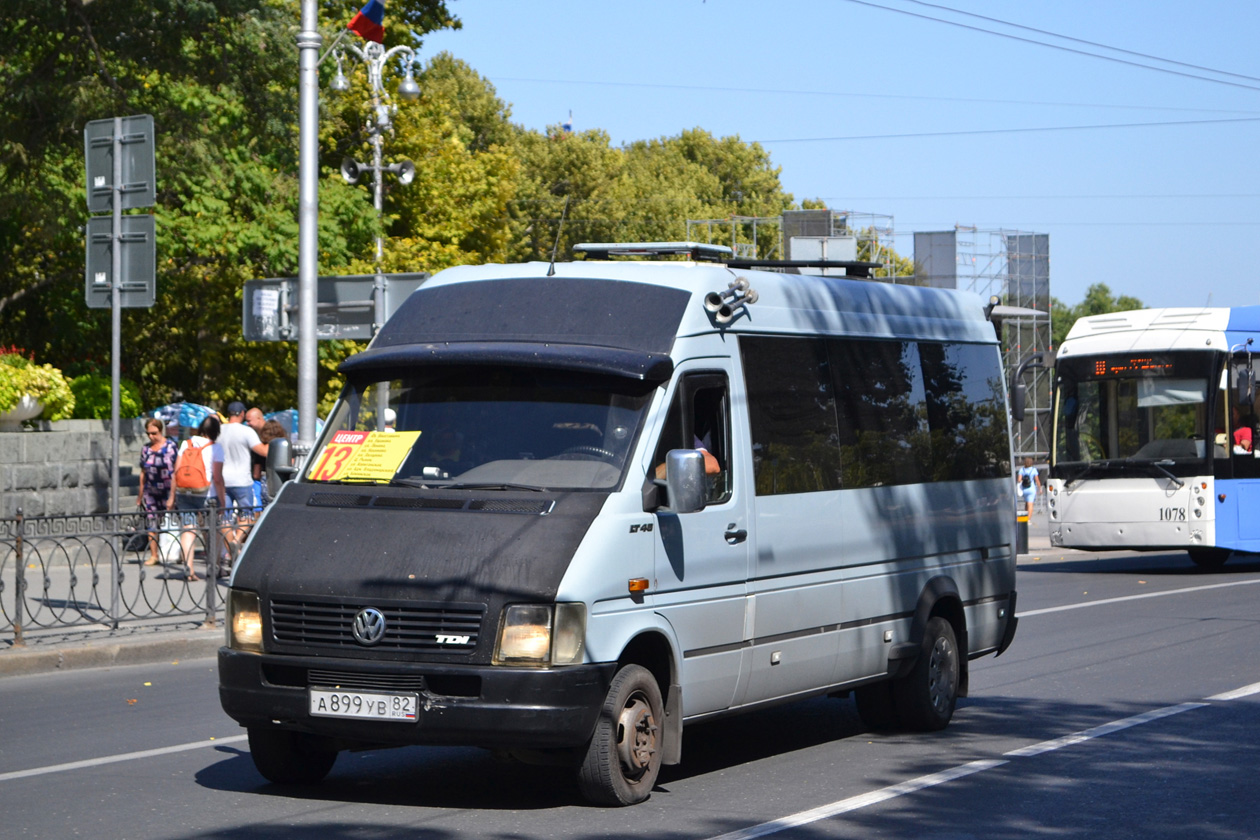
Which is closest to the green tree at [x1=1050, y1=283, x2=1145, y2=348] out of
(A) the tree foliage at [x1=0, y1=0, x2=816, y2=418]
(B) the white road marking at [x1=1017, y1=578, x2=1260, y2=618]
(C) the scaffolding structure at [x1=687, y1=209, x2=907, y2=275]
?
(C) the scaffolding structure at [x1=687, y1=209, x2=907, y2=275]

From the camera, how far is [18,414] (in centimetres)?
1959

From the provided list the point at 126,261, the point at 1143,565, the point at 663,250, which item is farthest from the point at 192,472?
the point at 1143,565

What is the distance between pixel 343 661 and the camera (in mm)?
6746

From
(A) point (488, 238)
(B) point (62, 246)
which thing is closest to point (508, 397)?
(B) point (62, 246)

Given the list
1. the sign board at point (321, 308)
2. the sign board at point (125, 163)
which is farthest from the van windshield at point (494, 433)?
the sign board at point (125, 163)

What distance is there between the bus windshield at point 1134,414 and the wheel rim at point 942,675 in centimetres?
1326

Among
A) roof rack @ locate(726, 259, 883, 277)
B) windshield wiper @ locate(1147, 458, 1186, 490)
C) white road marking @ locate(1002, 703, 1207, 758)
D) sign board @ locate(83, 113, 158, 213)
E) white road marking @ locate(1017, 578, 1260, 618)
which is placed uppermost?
sign board @ locate(83, 113, 158, 213)

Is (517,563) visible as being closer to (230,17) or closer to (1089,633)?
(1089,633)

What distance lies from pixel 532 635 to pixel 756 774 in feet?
6.25

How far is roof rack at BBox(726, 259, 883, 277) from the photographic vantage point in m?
8.85

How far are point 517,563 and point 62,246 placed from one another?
23885 mm

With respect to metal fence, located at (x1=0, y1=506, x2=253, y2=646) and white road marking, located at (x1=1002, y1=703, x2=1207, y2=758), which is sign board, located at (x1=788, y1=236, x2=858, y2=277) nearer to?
metal fence, located at (x1=0, y1=506, x2=253, y2=646)

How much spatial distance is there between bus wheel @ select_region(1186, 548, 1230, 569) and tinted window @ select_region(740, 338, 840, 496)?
15791mm

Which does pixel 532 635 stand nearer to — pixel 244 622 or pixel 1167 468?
pixel 244 622
